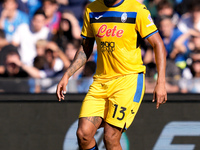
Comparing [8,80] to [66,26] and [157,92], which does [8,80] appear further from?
[157,92]

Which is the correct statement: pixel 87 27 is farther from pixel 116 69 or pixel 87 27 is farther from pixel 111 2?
pixel 116 69

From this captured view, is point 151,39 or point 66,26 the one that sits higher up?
point 151,39

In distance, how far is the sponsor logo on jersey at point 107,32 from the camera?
4145 mm

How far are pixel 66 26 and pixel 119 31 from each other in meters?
2.94

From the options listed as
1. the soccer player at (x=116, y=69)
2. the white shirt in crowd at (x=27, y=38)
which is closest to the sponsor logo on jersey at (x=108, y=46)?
the soccer player at (x=116, y=69)

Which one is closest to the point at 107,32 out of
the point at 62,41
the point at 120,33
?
the point at 120,33

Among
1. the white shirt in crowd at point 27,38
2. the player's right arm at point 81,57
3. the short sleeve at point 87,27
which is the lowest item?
the white shirt in crowd at point 27,38

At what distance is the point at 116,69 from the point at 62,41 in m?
2.78

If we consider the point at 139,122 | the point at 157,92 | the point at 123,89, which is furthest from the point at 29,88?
the point at 157,92

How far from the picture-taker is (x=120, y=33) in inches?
163

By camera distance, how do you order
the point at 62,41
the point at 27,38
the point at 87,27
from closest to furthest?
the point at 87,27 → the point at 62,41 → the point at 27,38

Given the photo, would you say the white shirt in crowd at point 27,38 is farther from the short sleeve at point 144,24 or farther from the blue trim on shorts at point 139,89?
the short sleeve at point 144,24

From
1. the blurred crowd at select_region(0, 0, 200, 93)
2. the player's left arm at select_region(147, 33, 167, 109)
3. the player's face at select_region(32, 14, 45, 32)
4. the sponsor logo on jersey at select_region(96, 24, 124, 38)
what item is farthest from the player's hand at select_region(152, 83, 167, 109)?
the player's face at select_region(32, 14, 45, 32)

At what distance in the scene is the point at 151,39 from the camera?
13.7ft
